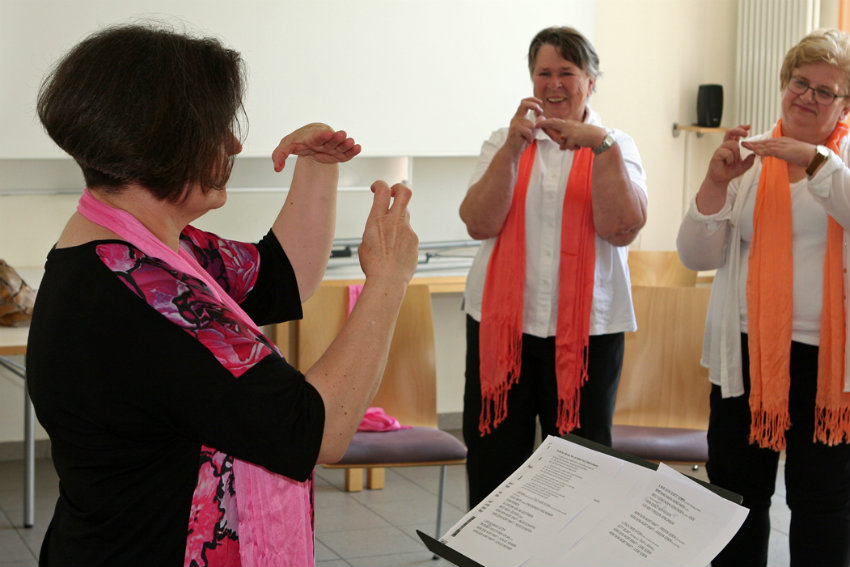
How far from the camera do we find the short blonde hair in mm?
2188

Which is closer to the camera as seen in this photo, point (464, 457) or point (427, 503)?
point (464, 457)

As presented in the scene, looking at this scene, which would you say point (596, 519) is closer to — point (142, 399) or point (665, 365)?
point (142, 399)

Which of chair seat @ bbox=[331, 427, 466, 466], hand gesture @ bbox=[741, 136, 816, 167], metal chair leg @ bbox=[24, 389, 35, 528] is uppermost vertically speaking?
hand gesture @ bbox=[741, 136, 816, 167]

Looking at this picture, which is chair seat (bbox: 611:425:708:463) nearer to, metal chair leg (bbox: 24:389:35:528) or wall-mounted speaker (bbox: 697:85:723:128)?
metal chair leg (bbox: 24:389:35:528)

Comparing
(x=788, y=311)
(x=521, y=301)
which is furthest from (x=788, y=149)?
(x=521, y=301)

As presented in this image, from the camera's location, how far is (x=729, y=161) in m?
2.25

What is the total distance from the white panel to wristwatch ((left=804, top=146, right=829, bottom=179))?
224cm

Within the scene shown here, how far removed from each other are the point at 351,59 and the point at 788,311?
2.37 metres

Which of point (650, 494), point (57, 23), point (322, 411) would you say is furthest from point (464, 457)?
point (57, 23)

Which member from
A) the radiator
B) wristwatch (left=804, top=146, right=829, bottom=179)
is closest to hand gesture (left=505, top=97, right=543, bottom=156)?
wristwatch (left=804, top=146, right=829, bottom=179)

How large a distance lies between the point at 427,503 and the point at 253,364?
2719 mm

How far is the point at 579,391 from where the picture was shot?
2516mm

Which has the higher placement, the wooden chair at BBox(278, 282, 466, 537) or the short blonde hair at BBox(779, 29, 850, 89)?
the short blonde hair at BBox(779, 29, 850, 89)

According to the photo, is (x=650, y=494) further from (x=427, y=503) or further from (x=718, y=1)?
(x=718, y=1)
